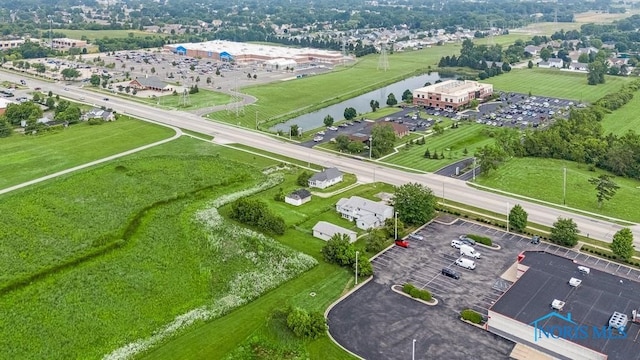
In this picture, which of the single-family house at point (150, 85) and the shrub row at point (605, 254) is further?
the single-family house at point (150, 85)

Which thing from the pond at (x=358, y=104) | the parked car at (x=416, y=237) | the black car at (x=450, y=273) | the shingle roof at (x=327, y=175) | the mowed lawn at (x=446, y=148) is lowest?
the black car at (x=450, y=273)

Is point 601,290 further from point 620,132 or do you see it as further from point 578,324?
point 620,132

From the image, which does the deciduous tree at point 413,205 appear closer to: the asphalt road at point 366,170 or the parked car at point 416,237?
the parked car at point 416,237

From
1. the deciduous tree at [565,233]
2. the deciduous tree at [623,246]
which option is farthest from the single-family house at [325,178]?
the deciduous tree at [623,246]

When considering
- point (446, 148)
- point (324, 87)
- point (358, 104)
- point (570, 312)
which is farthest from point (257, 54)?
point (570, 312)

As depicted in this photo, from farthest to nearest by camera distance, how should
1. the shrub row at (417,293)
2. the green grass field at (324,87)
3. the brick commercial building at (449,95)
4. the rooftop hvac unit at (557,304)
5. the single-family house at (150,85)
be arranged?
the single-family house at (150,85) < the brick commercial building at (449,95) < the green grass field at (324,87) < the shrub row at (417,293) < the rooftop hvac unit at (557,304)

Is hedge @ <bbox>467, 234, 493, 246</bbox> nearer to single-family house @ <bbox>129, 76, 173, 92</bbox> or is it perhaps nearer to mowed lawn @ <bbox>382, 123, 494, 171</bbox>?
mowed lawn @ <bbox>382, 123, 494, 171</bbox>


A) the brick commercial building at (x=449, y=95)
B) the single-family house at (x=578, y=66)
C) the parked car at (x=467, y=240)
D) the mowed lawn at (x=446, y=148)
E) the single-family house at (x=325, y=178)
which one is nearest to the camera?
the parked car at (x=467, y=240)

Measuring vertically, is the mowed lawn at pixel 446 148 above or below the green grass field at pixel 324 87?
below
